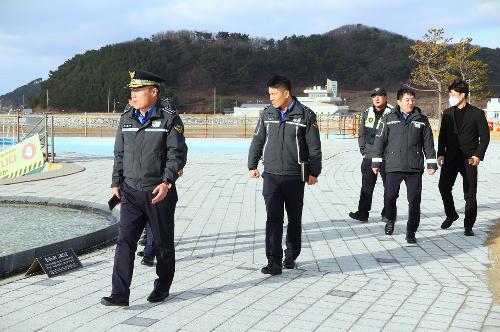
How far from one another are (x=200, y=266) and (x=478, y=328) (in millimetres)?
2521

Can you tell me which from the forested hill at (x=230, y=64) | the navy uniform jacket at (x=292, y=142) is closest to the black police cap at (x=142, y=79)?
the navy uniform jacket at (x=292, y=142)

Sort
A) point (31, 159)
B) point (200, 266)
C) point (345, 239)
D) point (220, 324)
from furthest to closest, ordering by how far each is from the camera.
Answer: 1. point (31, 159)
2. point (345, 239)
3. point (200, 266)
4. point (220, 324)

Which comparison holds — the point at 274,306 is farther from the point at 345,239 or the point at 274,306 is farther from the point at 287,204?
the point at 345,239

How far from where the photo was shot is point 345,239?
6.93m

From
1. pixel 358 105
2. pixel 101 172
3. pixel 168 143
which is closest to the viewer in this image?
pixel 168 143

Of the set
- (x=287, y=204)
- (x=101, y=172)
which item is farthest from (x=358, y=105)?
(x=287, y=204)

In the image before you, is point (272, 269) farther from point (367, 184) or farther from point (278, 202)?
point (367, 184)

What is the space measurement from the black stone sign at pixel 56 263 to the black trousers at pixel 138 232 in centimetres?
102

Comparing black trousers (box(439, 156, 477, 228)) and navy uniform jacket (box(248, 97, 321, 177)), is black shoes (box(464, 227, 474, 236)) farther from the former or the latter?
navy uniform jacket (box(248, 97, 321, 177))

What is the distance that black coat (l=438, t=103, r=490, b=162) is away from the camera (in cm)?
714

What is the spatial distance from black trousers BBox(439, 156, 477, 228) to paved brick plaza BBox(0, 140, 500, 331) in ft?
0.84

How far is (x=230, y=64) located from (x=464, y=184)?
14656 cm

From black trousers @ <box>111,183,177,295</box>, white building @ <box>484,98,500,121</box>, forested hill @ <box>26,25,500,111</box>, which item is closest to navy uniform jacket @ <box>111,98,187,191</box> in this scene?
black trousers @ <box>111,183,177,295</box>

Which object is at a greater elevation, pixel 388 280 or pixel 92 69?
pixel 92 69
